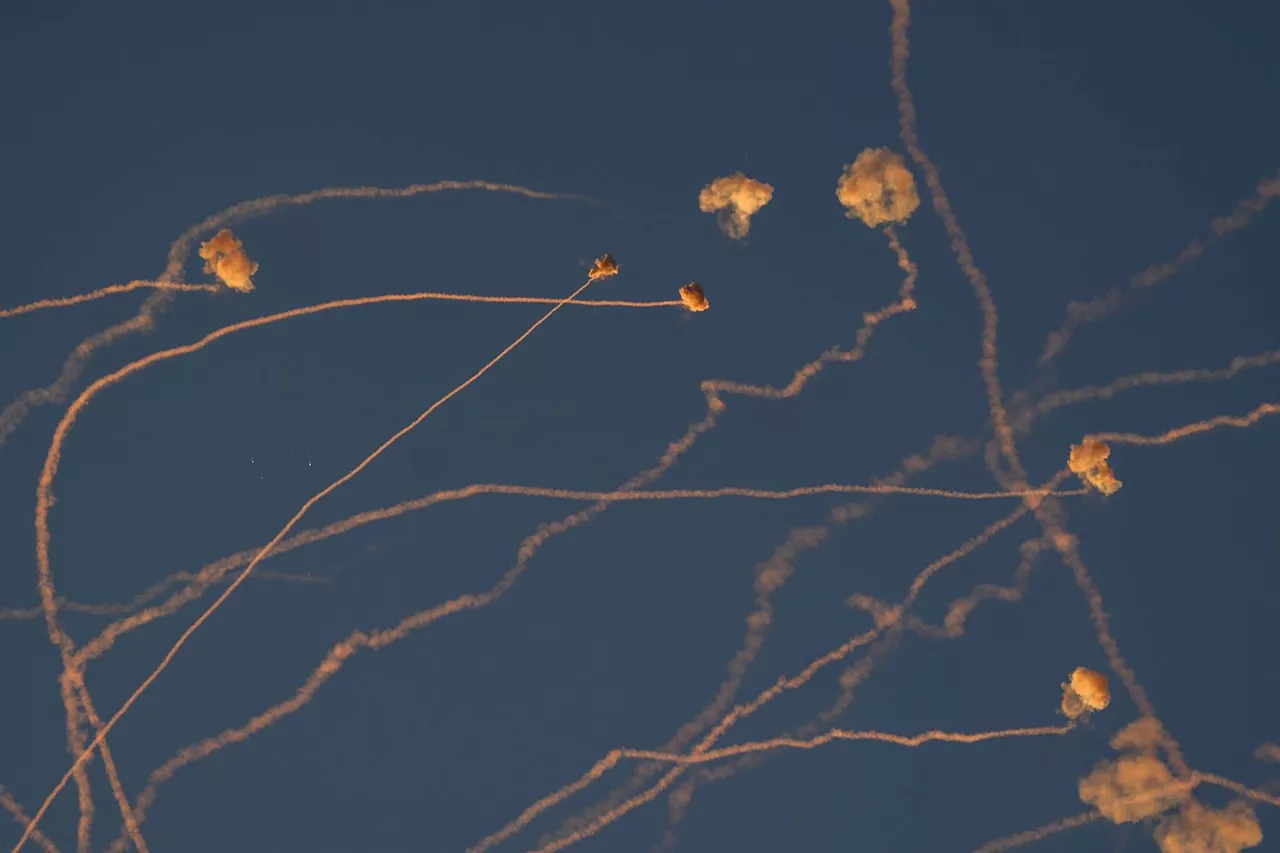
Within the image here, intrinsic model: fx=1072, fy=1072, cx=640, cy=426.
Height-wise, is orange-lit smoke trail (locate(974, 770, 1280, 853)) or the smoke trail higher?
the smoke trail

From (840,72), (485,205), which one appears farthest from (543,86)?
(840,72)

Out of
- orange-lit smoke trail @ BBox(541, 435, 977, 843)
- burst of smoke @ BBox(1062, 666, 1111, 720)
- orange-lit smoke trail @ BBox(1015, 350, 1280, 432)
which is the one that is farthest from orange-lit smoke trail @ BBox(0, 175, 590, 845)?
burst of smoke @ BBox(1062, 666, 1111, 720)

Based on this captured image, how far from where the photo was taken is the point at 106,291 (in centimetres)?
339

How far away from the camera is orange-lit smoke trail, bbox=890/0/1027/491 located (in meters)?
3.46

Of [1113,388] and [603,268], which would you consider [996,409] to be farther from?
[603,268]

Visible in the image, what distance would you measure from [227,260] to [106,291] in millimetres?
401

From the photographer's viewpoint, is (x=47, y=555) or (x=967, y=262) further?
(x=967, y=262)

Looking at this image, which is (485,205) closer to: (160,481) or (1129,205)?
(160,481)

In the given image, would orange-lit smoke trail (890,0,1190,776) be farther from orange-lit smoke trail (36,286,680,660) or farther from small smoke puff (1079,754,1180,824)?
orange-lit smoke trail (36,286,680,660)

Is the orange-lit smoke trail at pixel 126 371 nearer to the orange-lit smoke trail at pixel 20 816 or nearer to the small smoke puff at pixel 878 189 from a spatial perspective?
the orange-lit smoke trail at pixel 20 816

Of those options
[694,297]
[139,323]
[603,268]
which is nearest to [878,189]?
[694,297]

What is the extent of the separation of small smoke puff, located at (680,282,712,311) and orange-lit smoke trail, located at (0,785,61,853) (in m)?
2.63

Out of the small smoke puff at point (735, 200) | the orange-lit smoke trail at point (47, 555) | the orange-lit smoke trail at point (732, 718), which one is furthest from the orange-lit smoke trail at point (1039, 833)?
the orange-lit smoke trail at point (47, 555)

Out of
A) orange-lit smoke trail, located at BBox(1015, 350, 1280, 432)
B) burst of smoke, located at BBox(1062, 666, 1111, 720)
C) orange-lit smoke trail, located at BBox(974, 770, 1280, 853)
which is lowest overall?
orange-lit smoke trail, located at BBox(974, 770, 1280, 853)
